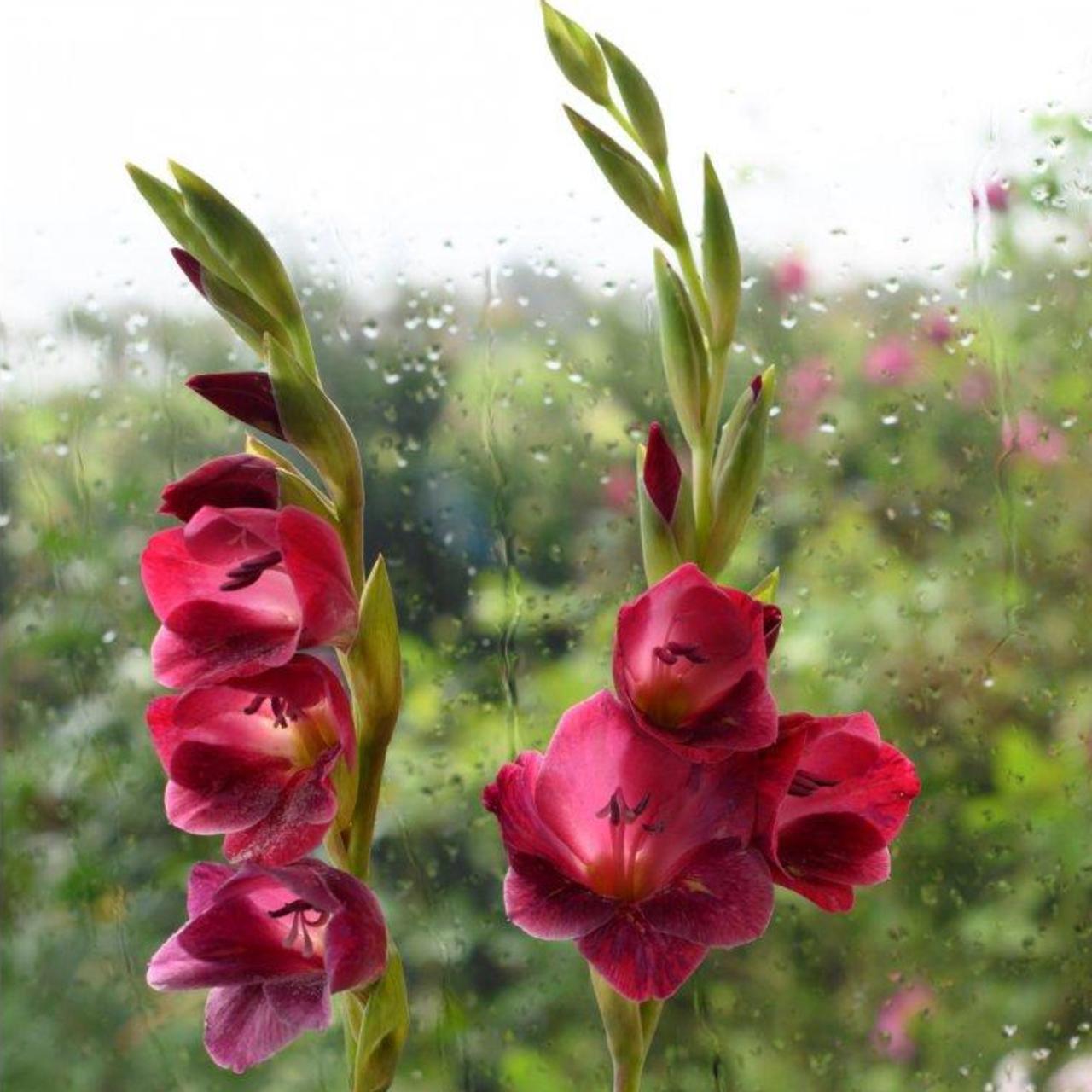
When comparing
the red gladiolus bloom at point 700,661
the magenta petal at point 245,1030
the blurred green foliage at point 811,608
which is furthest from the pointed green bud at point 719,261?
the magenta petal at point 245,1030

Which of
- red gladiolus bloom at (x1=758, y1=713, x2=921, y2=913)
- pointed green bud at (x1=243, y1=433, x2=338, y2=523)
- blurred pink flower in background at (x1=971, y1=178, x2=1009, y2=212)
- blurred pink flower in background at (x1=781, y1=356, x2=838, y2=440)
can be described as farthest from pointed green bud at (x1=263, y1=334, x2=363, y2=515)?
blurred pink flower in background at (x1=971, y1=178, x2=1009, y2=212)

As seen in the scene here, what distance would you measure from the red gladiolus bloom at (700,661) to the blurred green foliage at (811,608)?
12.9 inches

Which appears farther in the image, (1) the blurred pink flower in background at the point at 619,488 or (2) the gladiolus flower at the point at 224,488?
(1) the blurred pink flower in background at the point at 619,488

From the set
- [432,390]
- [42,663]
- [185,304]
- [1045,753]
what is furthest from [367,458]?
[1045,753]

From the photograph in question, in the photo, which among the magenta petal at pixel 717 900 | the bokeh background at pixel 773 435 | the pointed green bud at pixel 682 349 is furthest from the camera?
the bokeh background at pixel 773 435

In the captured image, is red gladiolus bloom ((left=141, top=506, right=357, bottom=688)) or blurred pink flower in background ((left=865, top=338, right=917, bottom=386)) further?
blurred pink flower in background ((left=865, top=338, right=917, bottom=386))

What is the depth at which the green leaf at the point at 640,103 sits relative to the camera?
0.76 m

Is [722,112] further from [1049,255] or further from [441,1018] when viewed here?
[441,1018]

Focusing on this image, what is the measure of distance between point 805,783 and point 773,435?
38cm

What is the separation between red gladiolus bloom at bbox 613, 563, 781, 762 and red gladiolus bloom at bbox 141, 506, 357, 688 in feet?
0.43

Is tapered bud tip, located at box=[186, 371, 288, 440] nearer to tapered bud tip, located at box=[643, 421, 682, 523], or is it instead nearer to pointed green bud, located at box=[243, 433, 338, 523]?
pointed green bud, located at box=[243, 433, 338, 523]

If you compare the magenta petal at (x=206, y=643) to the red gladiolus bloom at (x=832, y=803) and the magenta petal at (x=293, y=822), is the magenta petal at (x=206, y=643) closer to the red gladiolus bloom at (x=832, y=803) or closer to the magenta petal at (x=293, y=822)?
the magenta petal at (x=293, y=822)

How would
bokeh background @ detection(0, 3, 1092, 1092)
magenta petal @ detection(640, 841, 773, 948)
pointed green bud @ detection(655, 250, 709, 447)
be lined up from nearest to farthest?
magenta petal @ detection(640, 841, 773, 948)
pointed green bud @ detection(655, 250, 709, 447)
bokeh background @ detection(0, 3, 1092, 1092)

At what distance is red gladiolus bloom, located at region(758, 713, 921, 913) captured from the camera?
0.66 meters
